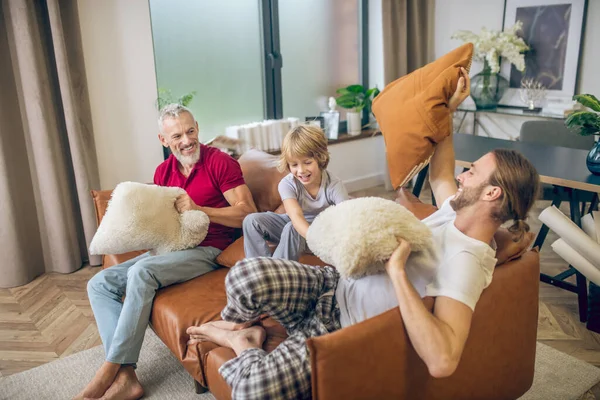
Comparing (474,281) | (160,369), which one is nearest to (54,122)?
(160,369)

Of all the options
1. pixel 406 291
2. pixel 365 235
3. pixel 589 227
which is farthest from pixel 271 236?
pixel 589 227

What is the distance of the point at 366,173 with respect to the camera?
4586 mm

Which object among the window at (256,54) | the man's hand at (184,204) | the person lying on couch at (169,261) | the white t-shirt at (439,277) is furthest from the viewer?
the window at (256,54)

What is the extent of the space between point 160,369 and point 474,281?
139 cm

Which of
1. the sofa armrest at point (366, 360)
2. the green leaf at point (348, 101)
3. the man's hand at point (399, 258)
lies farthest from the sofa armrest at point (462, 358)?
the green leaf at point (348, 101)

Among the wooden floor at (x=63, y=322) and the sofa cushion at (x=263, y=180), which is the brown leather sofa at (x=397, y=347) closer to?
the sofa cushion at (x=263, y=180)

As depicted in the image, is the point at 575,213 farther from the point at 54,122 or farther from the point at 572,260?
the point at 54,122

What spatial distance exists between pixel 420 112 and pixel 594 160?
1.17 meters

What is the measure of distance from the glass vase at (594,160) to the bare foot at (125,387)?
2.13 metres

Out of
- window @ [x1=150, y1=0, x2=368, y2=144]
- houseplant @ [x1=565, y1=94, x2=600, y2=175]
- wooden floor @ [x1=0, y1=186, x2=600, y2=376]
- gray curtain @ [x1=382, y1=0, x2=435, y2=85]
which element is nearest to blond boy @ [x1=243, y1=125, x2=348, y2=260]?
wooden floor @ [x1=0, y1=186, x2=600, y2=376]

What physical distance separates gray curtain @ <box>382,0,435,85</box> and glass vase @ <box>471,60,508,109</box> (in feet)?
1.85

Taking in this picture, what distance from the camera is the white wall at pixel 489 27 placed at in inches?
146

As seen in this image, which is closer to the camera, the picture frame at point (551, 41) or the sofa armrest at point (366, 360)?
the sofa armrest at point (366, 360)

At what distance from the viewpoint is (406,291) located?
1233 mm
